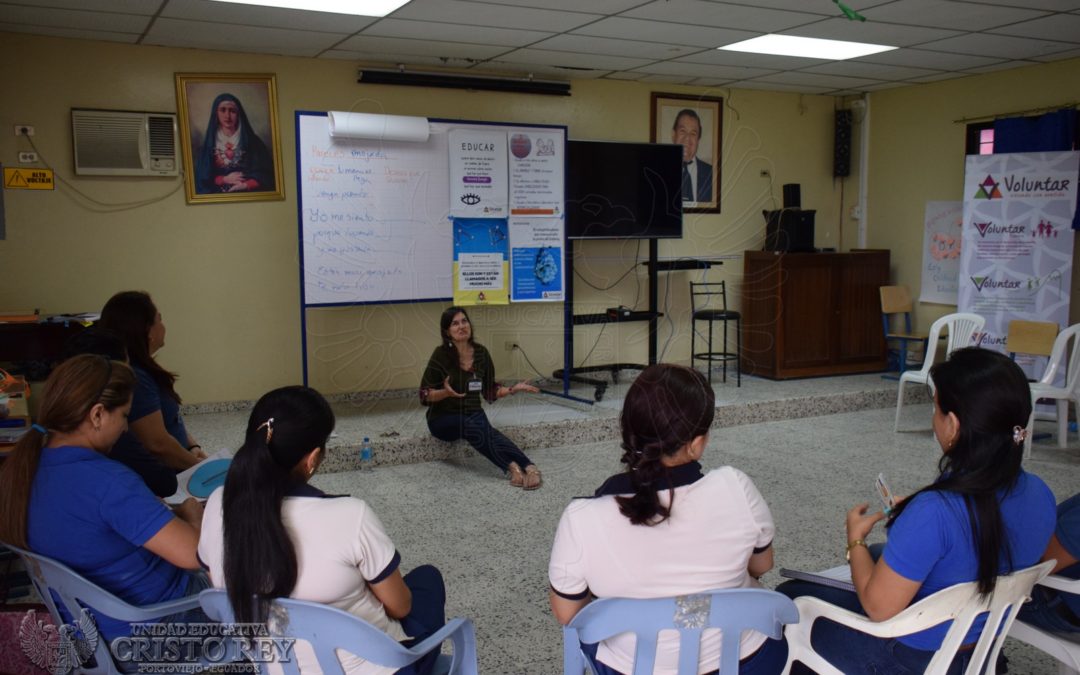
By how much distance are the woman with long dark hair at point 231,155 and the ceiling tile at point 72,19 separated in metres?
0.70

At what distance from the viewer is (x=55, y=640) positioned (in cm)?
175

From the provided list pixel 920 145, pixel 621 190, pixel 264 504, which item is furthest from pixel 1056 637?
pixel 920 145

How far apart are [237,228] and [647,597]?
4531 mm

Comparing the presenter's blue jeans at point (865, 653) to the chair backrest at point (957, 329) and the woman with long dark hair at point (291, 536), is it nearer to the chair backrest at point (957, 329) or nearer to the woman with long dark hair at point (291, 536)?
the woman with long dark hair at point (291, 536)

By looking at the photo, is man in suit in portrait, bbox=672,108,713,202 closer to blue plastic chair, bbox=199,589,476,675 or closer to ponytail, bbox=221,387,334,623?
ponytail, bbox=221,387,334,623

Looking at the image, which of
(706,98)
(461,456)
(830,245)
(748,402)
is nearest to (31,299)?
(461,456)

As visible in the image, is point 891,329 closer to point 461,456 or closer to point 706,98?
point 706,98

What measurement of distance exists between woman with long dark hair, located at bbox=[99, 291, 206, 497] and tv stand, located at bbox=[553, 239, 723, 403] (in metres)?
3.08

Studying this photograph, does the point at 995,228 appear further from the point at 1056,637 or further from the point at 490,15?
the point at 1056,637

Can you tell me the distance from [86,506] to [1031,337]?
5.75m

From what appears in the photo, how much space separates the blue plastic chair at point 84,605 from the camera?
1.72 meters

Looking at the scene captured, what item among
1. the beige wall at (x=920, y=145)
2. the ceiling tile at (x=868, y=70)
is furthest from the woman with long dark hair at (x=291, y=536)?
the beige wall at (x=920, y=145)

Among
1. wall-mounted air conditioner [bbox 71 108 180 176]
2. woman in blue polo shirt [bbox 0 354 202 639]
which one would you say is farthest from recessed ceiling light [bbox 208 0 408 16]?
woman in blue polo shirt [bbox 0 354 202 639]

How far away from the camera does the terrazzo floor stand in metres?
2.89
